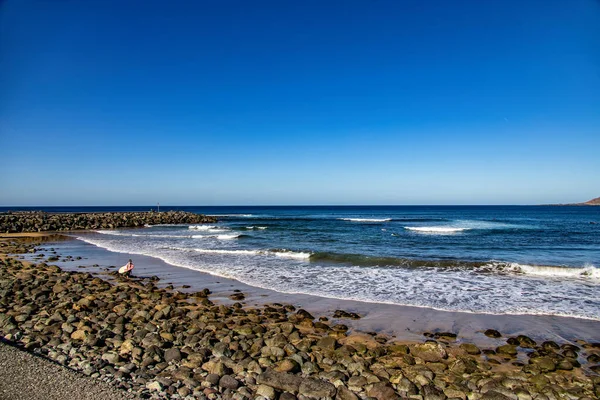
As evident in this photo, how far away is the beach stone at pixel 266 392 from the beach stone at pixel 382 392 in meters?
1.33

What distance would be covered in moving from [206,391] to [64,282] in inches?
365

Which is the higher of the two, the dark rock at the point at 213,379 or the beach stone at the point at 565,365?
the dark rock at the point at 213,379

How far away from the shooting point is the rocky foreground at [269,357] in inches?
202

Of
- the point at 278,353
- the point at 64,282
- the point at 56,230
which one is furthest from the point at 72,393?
the point at 56,230

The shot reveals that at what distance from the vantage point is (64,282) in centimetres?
1174

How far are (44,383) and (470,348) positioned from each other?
267 inches

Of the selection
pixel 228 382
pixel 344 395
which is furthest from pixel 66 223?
pixel 344 395

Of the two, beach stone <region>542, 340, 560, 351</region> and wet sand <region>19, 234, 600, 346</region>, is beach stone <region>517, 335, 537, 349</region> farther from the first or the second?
wet sand <region>19, 234, 600, 346</region>

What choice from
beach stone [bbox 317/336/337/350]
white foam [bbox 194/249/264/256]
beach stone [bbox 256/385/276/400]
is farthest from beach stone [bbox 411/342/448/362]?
white foam [bbox 194/249/264/256]

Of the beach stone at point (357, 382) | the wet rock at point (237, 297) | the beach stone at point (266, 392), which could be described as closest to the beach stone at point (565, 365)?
the beach stone at point (357, 382)

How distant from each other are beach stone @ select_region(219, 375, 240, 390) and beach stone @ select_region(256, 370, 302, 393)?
0.33 m

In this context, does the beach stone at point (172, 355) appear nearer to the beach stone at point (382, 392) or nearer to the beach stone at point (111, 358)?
the beach stone at point (111, 358)

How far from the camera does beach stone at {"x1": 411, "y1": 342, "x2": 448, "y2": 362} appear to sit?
6.23 meters

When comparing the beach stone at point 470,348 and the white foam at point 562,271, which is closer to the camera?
the beach stone at point 470,348
